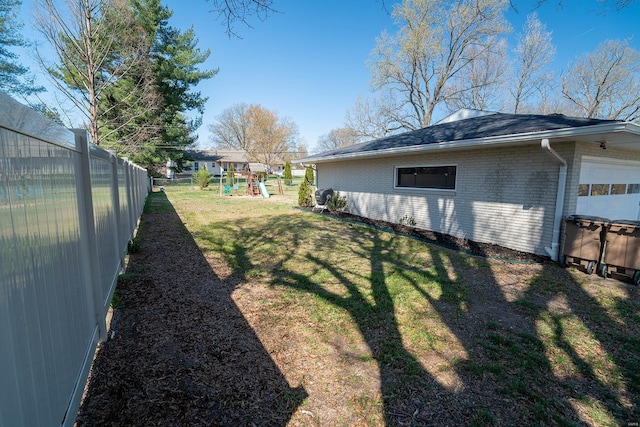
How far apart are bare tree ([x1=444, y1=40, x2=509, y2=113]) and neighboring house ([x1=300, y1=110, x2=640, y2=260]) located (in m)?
18.1

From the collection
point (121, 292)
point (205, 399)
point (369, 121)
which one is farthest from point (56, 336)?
point (369, 121)

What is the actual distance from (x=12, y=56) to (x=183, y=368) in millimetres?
21640

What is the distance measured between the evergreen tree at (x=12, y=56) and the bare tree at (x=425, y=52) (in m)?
19.4

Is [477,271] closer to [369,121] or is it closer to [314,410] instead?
[314,410]

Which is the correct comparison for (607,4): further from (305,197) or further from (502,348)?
(305,197)

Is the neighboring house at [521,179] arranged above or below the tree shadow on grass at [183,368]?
above

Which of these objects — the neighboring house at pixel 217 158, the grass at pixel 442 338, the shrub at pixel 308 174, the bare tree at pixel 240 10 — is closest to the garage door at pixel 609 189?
the grass at pixel 442 338

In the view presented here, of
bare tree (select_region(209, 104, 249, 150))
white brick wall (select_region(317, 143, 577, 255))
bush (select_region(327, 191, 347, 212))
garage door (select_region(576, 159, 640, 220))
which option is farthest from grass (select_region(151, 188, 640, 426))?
bare tree (select_region(209, 104, 249, 150))

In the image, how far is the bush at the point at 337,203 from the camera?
493 inches

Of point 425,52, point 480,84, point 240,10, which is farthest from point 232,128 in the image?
point 240,10

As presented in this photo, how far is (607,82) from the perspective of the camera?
20641 millimetres

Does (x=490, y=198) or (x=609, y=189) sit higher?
(x=609, y=189)

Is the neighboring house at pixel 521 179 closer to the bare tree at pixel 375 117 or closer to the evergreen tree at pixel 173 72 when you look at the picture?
the bare tree at pixel 375 117

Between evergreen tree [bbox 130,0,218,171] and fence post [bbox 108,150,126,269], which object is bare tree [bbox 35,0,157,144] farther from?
fence post [bbox 108,150,126,269]
